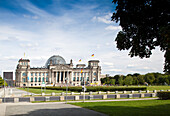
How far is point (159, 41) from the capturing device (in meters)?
18.0

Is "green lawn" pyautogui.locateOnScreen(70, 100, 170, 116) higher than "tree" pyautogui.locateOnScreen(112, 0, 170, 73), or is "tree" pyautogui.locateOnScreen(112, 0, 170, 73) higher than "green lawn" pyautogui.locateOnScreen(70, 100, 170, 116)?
"tree" pyautogui.locateOnScreen(112, 0, 170, 73)

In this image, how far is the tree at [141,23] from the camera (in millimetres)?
17188

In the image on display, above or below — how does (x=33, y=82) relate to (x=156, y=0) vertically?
below

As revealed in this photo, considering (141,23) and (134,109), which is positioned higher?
(141,23)

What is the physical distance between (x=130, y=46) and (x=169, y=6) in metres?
4.69

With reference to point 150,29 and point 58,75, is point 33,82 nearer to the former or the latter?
point 58,75

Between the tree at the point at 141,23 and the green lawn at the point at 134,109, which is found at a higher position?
the tree at the point at 141,23

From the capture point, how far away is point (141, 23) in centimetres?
1811

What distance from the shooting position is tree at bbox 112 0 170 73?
17188 millimetres

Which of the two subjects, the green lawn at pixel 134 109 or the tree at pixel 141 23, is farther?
the green lawn at pixel 134 109

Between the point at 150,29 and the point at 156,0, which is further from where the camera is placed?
the point at 150,29

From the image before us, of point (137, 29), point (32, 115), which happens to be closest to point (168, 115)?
point (137, 29)

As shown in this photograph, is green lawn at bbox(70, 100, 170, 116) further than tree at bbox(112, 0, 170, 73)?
Yes

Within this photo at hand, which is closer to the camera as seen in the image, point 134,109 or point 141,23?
point 141,23
